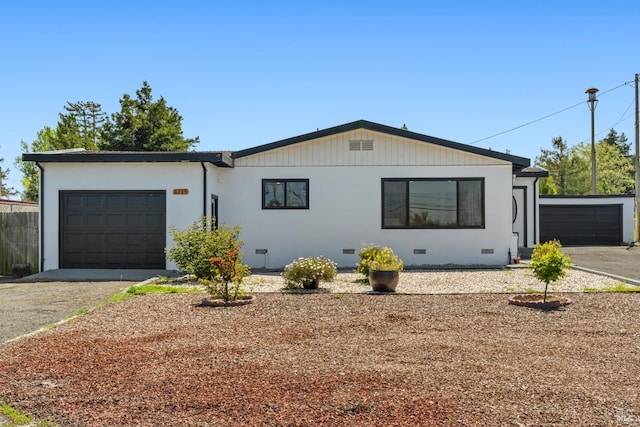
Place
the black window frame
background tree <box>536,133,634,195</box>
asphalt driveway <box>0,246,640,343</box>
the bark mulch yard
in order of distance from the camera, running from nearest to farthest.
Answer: the bark mulch yard, asphalt driveway <box>0,246,640,343</box>, the black window frame, background tree <box>536,133,634,195</box>

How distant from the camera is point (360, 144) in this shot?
49.8ft

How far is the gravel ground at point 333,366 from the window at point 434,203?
6.13m

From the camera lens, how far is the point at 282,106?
22.9 meters

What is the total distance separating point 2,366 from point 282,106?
1846 centimetres

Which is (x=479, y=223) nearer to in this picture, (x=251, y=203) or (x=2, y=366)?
(x=251, y=203)

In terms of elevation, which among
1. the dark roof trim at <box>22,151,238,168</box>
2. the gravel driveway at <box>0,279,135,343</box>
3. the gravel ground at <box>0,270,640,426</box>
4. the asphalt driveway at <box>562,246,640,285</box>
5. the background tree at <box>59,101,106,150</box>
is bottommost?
the gravel driveway at <box>0,279,135,343</box>

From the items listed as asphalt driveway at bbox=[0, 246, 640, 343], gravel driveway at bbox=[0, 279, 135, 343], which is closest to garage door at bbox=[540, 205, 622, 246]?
asphalt driveway at bbox=[0, 246, 640, 343]

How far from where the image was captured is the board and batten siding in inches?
594

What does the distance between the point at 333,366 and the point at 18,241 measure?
11935mm

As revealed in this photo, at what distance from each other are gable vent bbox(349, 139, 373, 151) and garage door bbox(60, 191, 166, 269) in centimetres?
502

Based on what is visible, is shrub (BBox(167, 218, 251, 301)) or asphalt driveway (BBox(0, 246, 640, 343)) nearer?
asphalt driveway (BBox(0, 246, 640, 343))

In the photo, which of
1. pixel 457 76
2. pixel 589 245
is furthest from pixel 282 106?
pixel 589 245

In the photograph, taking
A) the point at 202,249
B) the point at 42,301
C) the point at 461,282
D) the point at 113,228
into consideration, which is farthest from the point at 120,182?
the point at 461,282

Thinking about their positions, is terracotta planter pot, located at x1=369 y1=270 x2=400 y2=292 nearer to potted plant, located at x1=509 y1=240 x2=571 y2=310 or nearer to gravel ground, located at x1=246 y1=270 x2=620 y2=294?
gravel ground, located at x1=246 y1=270 x2=620 y2=294
